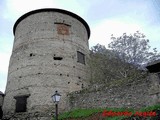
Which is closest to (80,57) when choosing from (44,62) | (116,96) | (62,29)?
(62,29)

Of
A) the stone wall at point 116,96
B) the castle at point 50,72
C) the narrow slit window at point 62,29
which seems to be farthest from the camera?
the narrow slit window at point 62,29

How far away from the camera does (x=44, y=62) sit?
1881 cm

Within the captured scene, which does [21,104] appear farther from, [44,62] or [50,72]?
[44,62]

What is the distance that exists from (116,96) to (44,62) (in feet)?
23.6

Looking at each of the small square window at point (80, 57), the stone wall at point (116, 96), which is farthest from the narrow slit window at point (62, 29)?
the stone wall at point (116, 96)

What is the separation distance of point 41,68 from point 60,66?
1.61 meters

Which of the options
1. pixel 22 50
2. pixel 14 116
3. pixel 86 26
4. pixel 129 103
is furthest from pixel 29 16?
pixel 129 103

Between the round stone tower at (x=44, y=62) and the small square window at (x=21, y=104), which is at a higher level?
the round stone tower at (x=44, y=62)

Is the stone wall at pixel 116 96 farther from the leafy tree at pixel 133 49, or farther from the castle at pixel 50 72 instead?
the leafy tree at pixel 133 49

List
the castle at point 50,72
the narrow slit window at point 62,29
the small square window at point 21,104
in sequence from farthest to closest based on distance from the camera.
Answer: the narrow slit window at point 62,29, the small square window at point 21,104, the castle at point 50,72

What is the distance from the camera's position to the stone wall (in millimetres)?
13414

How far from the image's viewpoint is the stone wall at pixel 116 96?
13414mm

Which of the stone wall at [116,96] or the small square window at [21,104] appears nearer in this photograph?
the stone wall at [116,96]

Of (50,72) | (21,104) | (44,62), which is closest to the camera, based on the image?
(21,104)
